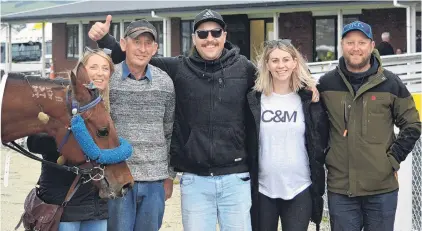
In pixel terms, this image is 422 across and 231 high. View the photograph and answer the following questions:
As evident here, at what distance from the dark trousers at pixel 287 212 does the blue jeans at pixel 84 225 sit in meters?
Answer: 1.18

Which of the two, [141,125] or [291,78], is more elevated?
[291,78]

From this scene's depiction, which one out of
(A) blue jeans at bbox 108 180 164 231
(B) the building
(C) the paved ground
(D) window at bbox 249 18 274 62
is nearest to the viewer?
(A) blue jeans at bbox 108 180 164 231

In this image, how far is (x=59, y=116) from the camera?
3.75m

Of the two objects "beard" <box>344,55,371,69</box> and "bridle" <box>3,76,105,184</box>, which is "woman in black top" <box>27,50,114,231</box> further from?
"beard" <box>344,55,371,69</box>

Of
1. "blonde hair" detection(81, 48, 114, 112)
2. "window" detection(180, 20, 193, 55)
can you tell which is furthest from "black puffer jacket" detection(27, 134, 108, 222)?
"window" detection(180, 20, 193, 55)

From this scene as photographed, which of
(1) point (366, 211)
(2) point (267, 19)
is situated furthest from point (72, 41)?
(1) point (366, 211)

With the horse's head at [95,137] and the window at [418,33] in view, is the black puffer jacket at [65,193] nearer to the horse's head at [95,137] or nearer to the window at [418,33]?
the horse's head at [95,137]

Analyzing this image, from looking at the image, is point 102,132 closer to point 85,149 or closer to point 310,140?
point 85,149

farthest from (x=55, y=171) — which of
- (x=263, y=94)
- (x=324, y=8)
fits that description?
(x=324, y=8)

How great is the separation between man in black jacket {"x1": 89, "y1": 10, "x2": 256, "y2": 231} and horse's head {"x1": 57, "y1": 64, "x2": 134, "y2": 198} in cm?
77

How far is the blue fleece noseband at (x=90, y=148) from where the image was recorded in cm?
370

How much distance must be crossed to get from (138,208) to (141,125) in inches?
22.0

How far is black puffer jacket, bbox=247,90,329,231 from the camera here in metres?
4.52

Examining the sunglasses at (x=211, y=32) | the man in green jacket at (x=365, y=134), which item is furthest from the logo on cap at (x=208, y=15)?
the man in green jacket at (x=365, y=134)
